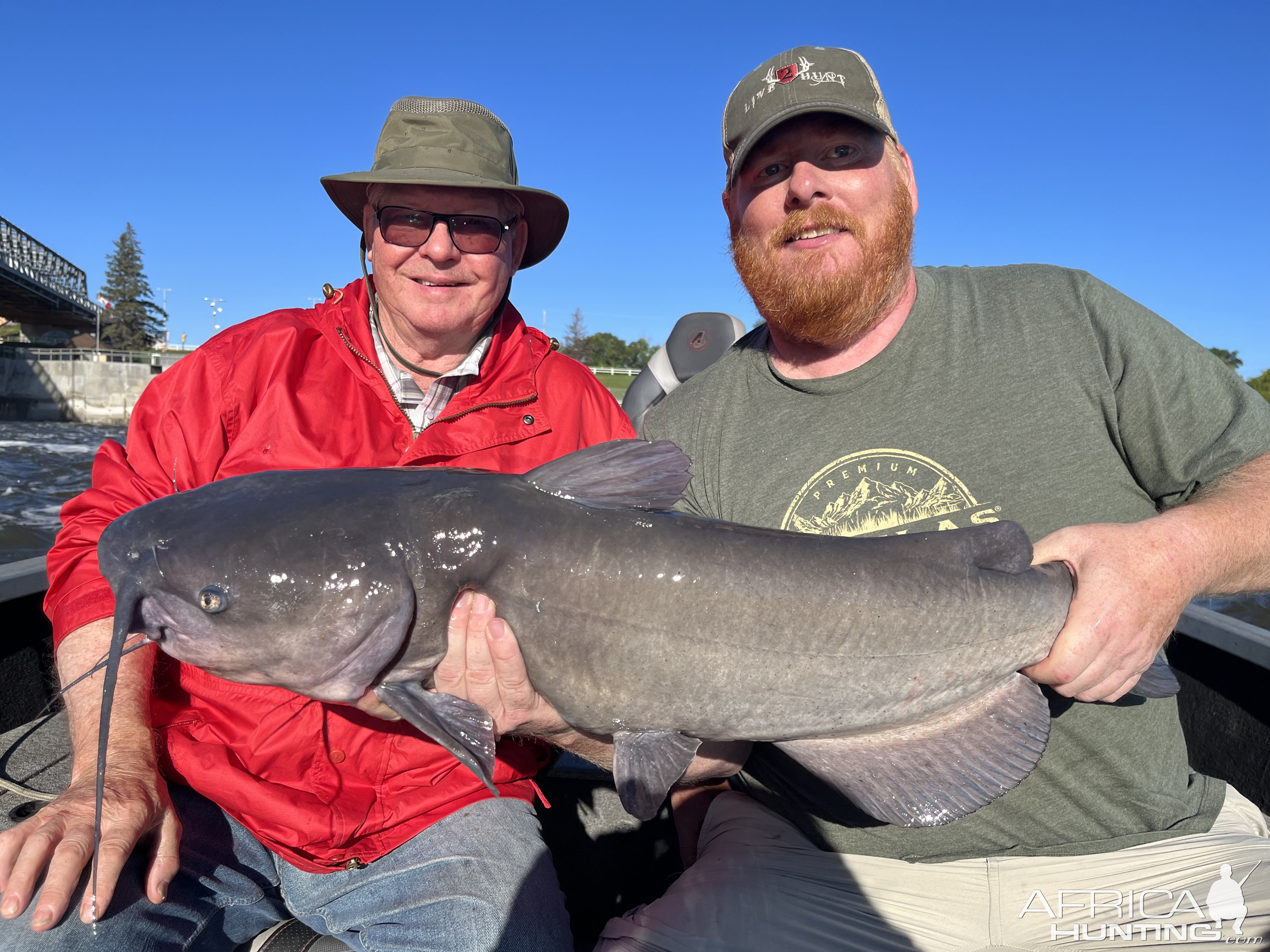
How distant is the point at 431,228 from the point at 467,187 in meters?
0.21

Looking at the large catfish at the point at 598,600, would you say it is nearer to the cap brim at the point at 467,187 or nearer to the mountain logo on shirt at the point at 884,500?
the mountain logo on shirt at the point at 884,500

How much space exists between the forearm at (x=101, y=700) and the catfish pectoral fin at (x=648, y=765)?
4.73 ft

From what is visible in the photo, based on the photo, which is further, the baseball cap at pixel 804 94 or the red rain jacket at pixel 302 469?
the baseball cap at pixel 804 94

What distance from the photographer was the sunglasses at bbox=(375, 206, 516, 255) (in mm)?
2896

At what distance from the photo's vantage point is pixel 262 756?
94.9 inches

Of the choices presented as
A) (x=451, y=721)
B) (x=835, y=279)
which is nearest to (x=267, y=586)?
(x=451, y=721)

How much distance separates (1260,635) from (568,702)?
340 centimetres

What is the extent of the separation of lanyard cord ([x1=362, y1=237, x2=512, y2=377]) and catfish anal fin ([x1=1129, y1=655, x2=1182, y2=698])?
2501 mm

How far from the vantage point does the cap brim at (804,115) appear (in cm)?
279

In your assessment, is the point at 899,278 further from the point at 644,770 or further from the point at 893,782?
the point at 644,770

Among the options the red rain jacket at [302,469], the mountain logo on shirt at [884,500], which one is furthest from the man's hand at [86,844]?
the mountain logo on shirt at [884,500]

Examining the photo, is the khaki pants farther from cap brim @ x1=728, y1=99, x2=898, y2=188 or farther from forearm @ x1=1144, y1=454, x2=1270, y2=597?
cap brim @ x1=728, y1=99, x2=898, y2=188

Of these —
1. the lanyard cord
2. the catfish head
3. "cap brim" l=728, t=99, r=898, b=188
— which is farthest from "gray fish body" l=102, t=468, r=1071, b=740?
"cap brim" l=728, t=99, r=898, b=188

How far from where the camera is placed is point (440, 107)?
3.12 m
